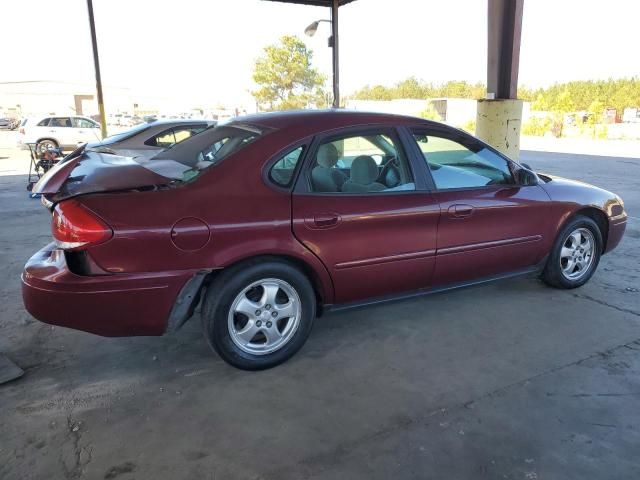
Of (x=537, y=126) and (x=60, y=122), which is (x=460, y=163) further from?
(x=537, y=126)

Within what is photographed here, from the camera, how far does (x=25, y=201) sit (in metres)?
8.95

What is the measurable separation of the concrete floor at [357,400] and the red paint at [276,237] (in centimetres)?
42

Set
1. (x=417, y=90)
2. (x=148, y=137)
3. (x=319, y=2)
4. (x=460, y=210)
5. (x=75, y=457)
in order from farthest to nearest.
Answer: (x=417, y=90) → (x=319, y=2) → (x=148, y=137) → (x=460, y=210) → (x=75, y=457)

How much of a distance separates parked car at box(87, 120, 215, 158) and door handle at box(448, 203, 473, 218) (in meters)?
5.93

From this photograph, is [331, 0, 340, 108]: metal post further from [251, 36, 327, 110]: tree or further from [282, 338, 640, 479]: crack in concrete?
[251, 36, 327, 110]: tree

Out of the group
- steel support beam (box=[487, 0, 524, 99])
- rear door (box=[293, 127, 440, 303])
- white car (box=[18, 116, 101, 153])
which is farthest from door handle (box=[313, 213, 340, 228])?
white car (box=[18, 116, 101, 153])

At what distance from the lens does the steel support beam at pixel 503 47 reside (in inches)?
288

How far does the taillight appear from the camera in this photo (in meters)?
2.65

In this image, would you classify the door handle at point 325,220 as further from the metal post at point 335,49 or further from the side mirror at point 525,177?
the metal post at point 335,49

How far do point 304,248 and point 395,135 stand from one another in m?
1.12

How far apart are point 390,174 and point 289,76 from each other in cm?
3059

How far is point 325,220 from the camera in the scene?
3150mm

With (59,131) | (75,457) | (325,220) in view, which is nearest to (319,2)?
(325,220)

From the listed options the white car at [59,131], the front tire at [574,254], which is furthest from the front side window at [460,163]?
the white car at [59,131]
